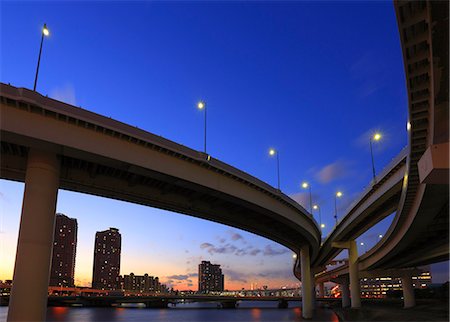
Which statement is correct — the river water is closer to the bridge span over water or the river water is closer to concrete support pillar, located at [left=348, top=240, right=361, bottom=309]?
concrete support pillar, located at [left=348, top=240, right=361, bottom=309]

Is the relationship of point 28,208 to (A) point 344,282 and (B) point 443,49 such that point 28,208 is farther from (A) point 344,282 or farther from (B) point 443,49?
(A) point 344,282

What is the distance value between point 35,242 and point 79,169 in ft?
24.0

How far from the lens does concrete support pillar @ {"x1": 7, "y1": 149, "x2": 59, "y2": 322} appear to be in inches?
760

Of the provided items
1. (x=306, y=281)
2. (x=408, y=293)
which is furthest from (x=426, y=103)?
(x=408, y=293)

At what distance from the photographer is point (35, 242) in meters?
20.1

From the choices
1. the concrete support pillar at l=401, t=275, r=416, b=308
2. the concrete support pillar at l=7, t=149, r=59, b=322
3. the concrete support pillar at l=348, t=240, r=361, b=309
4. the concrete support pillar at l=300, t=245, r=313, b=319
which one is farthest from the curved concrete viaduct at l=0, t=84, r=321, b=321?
the concrete support pillar at l=401, t=275, r=416, b=308

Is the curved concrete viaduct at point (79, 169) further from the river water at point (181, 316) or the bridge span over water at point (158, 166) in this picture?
the river water at point (181, 316)

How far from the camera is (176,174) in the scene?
88.8 feet

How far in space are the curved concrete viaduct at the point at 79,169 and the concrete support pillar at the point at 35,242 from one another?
5 centimetres

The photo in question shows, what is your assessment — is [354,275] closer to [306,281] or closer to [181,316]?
[306,281]

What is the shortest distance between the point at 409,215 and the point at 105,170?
2440 centimetres

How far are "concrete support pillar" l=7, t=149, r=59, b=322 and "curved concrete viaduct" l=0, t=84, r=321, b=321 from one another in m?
0.05

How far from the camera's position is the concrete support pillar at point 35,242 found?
63.3 feet

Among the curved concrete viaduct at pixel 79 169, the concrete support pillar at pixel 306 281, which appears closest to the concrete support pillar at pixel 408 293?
the concrete support pillar at pixel 306 281
